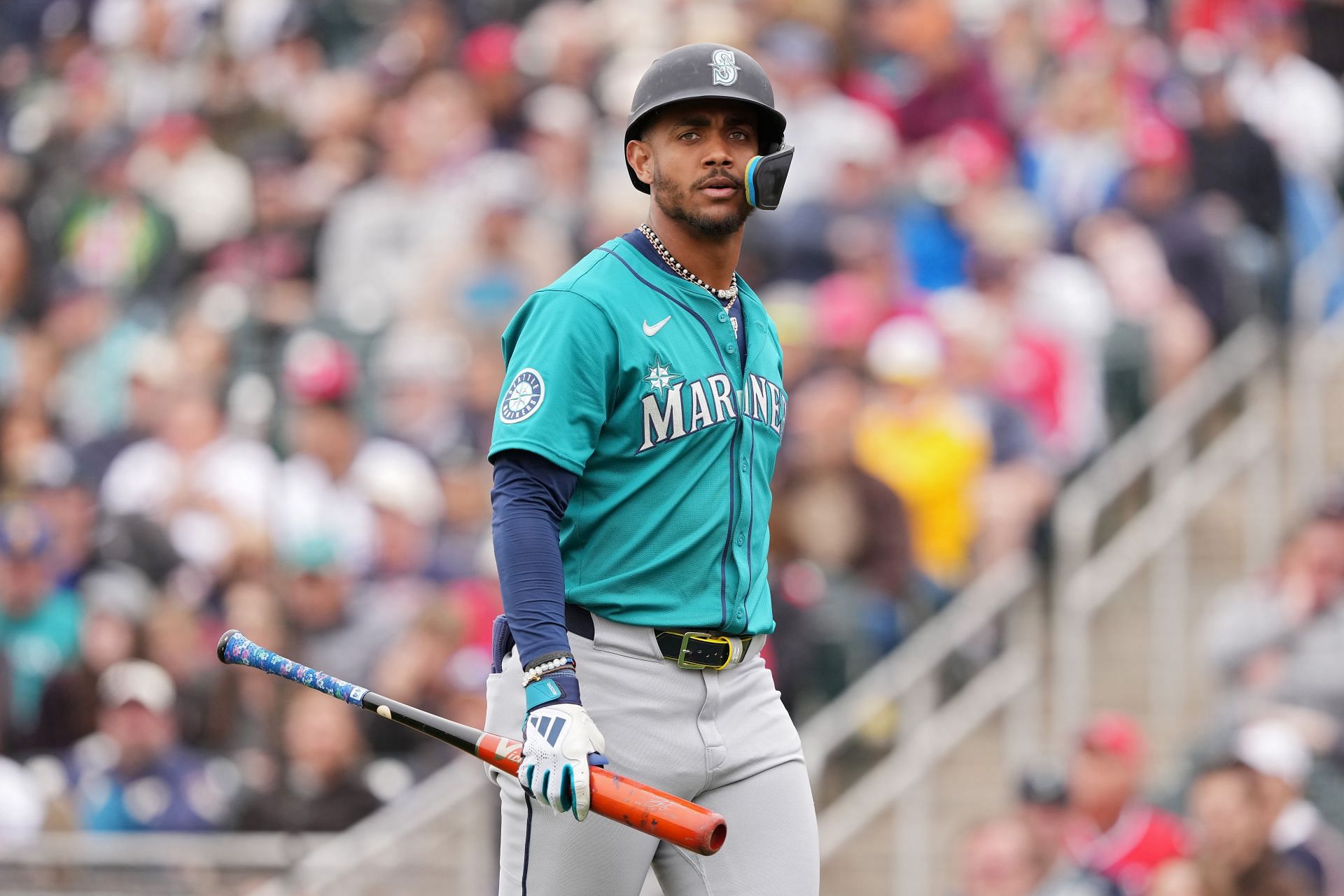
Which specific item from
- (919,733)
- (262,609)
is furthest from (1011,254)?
(262,609)

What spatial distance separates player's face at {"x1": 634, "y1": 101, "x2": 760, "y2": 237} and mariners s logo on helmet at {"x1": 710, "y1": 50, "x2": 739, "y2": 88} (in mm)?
71

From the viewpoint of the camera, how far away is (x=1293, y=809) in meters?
6.71

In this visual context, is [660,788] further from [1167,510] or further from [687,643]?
[1167,510]

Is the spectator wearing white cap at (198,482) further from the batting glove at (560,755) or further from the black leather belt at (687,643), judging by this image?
the batting glove at (560,755)

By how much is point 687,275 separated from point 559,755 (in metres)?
0.99

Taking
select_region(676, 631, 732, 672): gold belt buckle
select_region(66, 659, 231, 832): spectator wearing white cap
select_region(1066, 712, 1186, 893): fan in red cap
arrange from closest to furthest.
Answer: select_region(676, 631, 732, 672): gold belt buckle → select_region(1066, 712, 1186, 893): fan in red cap → select_region(66, 659, 231, 832): spectator wearing white cap

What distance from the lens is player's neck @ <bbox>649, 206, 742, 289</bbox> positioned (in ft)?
12.9

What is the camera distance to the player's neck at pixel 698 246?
393 cm

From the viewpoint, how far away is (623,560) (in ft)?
12.4

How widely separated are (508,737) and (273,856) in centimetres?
470

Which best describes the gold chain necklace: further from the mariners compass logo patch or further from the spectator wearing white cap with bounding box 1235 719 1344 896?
the spectator wearing white cap with bounding box 1235 719 1344 896

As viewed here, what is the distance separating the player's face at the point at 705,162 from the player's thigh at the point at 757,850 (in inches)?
39.6

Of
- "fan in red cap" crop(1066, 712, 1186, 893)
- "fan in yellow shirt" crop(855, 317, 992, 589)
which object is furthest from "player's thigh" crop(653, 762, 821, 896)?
"fan in yellow shirt" crop(855, 317, 992, 589)

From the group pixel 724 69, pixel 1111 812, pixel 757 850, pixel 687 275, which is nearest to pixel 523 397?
pixel 687 275
